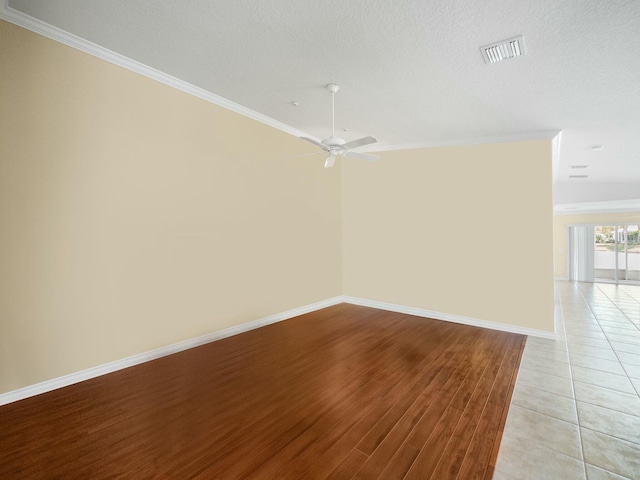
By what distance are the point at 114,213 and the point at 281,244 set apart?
7.82ft

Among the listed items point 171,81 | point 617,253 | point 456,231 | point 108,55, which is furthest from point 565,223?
point 108,55

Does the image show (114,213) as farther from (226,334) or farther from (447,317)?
(447,317)

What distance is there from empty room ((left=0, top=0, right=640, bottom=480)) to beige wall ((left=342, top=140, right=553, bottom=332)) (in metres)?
0.04

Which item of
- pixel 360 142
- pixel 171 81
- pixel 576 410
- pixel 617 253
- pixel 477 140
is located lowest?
pixel 576 410

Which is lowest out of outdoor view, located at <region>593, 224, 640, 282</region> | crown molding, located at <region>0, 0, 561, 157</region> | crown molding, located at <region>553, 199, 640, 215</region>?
outdoor view, located at <region>593, 224, 640, 282</region>

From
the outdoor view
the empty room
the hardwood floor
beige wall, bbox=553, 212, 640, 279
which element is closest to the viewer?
the hardwood floor

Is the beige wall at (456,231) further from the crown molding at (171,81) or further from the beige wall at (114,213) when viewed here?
the beige wall at (114,213)

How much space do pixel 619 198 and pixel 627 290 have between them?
8.66 feet

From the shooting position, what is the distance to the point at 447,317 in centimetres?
499

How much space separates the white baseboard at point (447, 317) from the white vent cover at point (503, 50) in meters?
3.71

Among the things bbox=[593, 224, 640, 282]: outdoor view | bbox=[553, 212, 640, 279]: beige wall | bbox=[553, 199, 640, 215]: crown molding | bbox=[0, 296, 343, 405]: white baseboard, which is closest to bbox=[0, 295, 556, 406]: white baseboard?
bbox=[0, 296, 343, 405]: white baseboard

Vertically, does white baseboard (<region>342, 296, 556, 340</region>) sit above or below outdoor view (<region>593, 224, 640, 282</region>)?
below

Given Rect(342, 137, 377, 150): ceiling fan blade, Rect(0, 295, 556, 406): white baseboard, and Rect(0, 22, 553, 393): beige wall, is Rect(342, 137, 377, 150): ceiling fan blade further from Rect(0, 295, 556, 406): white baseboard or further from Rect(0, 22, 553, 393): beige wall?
Rect(0, 295, 556, 406): white baseboard

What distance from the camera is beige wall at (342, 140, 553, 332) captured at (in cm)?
434
